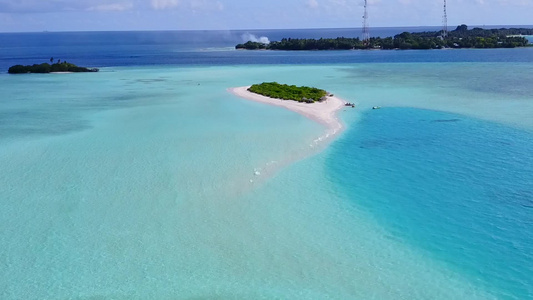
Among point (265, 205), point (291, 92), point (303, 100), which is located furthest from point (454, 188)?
point (291, 92)

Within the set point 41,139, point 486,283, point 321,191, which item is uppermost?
point 41,139

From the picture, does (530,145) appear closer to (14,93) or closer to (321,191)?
(321,191)

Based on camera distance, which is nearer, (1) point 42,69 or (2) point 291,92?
(2) point 291,92

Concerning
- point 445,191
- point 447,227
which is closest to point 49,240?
point 447,227

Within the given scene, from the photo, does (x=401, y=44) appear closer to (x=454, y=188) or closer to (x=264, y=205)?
(x=454, y=188)

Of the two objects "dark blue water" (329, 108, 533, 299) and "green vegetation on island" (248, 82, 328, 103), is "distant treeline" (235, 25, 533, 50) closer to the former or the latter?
"green vegetation on island" (248, 82, 328, 103)

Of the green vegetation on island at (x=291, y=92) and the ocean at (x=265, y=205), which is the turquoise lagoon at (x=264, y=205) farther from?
the green vegetation on island at (x=291, y=92)

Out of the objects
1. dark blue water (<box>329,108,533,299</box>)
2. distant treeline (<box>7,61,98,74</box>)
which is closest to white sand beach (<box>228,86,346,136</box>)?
dark blue water (<box>329,108,533,299</box>)
